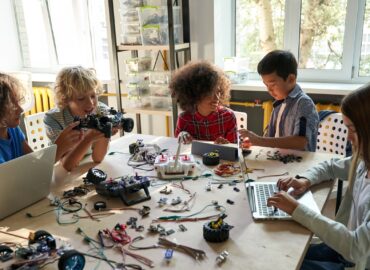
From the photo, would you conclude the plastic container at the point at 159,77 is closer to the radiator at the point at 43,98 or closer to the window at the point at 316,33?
the window at the point at 316,33

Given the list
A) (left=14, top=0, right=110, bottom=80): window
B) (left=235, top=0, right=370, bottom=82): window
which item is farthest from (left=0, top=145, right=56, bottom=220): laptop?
(left=14, top=0, right=110, bottom=80): window

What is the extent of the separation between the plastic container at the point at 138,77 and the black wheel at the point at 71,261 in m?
2.05

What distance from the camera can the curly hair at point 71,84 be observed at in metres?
1.83

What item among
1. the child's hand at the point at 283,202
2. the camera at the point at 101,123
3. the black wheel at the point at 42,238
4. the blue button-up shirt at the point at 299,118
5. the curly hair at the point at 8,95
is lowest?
the black wheel at the point at 42,238

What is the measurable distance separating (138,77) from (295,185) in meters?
1.81

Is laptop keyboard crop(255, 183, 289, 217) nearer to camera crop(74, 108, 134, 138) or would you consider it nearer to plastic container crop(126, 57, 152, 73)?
camera crop(74, 108, 134, 138)

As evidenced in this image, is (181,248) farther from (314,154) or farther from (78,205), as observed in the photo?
(314,154)

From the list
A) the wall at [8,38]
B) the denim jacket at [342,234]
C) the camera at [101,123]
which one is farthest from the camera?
the wall at [8,38]

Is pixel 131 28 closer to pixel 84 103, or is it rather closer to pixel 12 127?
pixel 84 103

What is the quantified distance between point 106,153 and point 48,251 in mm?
788

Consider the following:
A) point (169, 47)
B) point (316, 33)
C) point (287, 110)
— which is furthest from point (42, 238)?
point (316, 33)

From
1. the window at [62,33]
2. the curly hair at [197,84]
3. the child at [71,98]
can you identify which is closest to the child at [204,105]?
the curly hair at [197,84]

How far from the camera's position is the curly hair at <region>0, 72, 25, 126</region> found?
1.40 metres

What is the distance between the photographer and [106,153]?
5.72ft
